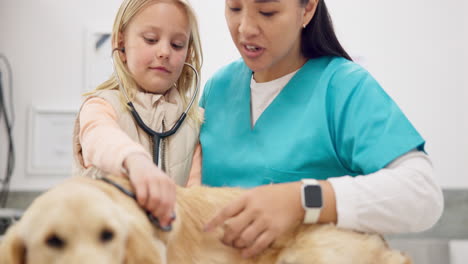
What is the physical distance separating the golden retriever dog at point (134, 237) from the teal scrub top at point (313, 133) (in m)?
0.16

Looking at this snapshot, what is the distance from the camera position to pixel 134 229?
0.66m

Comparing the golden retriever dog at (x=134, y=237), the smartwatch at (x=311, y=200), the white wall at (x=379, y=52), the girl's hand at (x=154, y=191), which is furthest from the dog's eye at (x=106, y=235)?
the white wall at (x=379, y=52)

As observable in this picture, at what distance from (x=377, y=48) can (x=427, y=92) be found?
386 mm

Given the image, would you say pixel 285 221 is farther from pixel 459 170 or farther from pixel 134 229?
pixel 459 170

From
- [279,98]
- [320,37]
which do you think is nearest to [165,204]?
[279,98]

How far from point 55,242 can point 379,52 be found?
2.58 meters

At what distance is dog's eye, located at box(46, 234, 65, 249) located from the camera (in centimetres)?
59

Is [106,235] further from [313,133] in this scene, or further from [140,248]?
[313,133]

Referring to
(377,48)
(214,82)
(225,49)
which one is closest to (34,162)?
(225,49)

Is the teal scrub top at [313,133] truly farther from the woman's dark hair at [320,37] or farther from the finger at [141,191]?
the finger at [141,191]

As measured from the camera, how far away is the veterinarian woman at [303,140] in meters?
0.85

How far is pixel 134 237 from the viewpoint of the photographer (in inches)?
25.7

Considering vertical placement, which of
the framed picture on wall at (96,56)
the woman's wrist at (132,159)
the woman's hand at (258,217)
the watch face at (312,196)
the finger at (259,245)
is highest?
the woman's wrist at (132,159)

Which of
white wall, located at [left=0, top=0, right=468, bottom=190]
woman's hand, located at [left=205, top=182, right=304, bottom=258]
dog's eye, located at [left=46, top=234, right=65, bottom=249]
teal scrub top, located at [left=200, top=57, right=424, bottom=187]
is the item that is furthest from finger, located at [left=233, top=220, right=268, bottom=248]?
white wall, located at [left=0, top=0, right=468, bottom=190]
